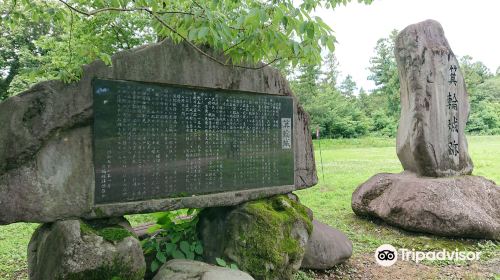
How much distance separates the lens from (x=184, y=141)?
397cm

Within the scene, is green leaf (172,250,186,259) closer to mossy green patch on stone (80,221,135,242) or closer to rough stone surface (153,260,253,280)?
rough stone surface (153,260,253,280)

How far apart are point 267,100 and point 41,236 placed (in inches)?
112

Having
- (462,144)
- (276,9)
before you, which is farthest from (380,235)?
(276,9)

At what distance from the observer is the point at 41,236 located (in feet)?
11.2

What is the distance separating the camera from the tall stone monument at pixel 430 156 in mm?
6230

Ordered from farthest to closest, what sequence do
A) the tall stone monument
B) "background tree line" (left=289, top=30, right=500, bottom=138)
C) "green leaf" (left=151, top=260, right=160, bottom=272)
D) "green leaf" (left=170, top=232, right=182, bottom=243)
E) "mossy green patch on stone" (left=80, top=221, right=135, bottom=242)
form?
"background tree line" (left=289, top=30, right=500, bottom=138) → the tall stone monument → "green leaf" (left=170, top=232, right=182, bottom=243) → "green leaf" (left=151, top=260, right=160, bottom=272) → "mossy green patch on stone" (left=80, top=221, right=135, bottom=242)

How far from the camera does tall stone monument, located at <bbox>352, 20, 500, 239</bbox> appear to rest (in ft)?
20.4

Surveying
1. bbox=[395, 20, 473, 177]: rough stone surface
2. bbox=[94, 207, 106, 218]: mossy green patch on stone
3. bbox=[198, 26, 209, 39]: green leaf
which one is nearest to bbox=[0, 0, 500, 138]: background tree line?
bbox=[198, 26, 209, 39]: green leaf

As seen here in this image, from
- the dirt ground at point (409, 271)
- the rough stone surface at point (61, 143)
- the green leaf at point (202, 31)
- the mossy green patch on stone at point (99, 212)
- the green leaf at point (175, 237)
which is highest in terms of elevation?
the green leaf at point (202, 31)

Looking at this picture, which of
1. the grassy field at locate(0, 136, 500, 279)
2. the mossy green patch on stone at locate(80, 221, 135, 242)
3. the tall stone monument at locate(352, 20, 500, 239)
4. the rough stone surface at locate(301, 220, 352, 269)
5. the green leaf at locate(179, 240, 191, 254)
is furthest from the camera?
the tall stone monument at locate(352, 20, 500, 239)

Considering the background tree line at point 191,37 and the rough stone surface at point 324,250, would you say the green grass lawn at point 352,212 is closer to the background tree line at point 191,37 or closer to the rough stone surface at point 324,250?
the rough stone surface at point 324,250

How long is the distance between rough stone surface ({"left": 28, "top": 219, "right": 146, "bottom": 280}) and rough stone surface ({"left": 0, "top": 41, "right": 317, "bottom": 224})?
17 centimetres

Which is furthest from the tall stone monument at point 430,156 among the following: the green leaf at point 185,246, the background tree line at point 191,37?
the green leaf at point 185,246

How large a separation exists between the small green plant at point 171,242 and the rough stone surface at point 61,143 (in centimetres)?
70
